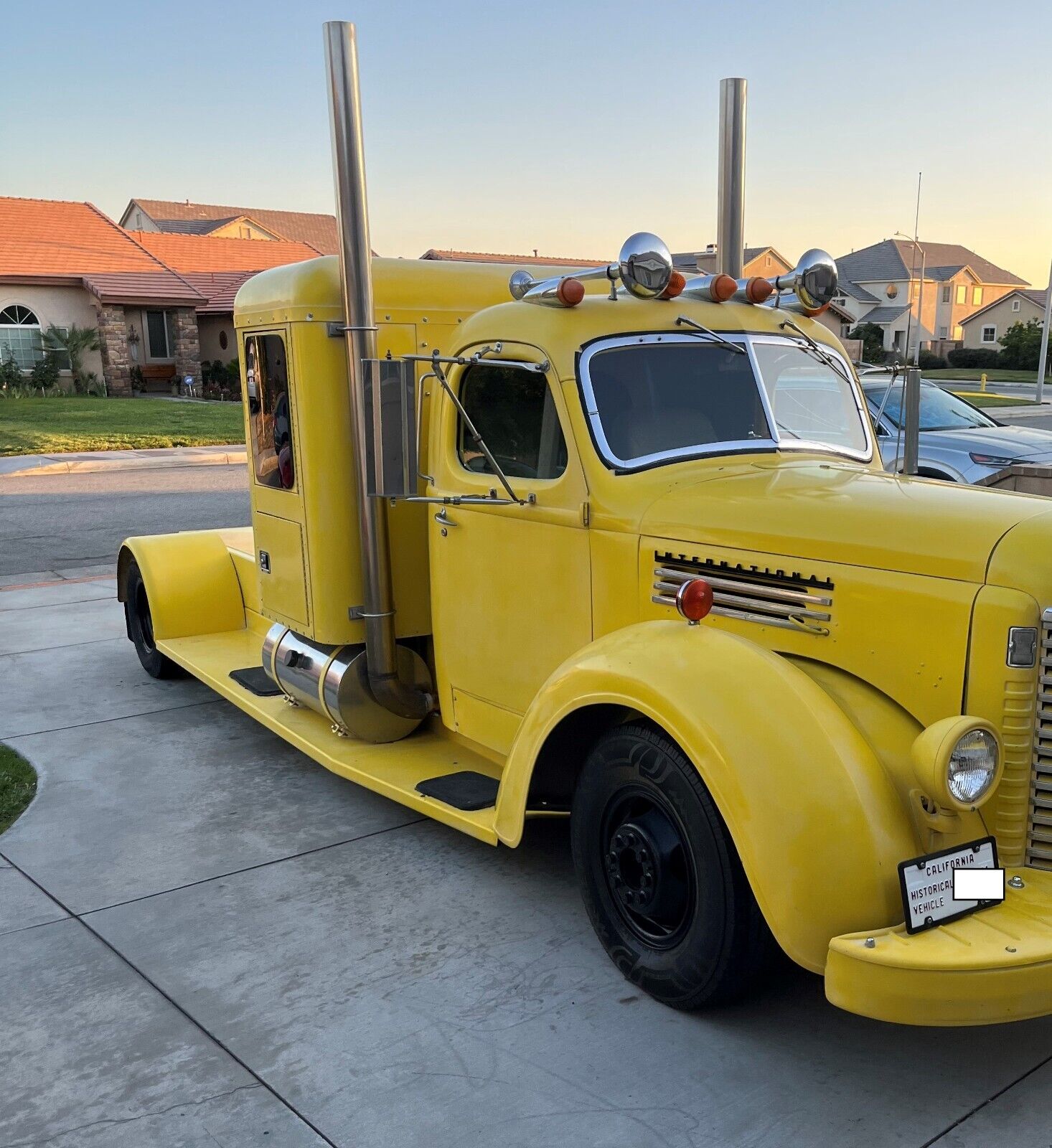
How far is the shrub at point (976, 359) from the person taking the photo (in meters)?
54.5

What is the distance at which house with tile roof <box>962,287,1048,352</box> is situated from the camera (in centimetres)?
6919

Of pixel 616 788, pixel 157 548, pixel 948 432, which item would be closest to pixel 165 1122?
pixel 616 788

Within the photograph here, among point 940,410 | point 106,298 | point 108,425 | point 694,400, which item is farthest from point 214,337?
point 694,400

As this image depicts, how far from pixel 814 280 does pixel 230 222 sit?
177 ft

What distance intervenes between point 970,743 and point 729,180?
3274 mm

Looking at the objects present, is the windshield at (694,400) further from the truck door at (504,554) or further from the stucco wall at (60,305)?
the stucco wall at (60,305)

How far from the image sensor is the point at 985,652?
9.44 feet

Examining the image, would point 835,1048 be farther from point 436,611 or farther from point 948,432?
point 948,432

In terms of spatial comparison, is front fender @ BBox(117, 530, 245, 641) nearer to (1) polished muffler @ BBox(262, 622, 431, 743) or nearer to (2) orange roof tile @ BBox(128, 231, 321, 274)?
(1) polished muffler @ BBox(262, 622, 431, 743)

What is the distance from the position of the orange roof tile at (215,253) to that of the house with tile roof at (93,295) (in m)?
2.89

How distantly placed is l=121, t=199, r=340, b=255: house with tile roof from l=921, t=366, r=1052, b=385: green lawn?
2836cm

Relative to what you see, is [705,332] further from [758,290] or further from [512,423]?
[512,423]

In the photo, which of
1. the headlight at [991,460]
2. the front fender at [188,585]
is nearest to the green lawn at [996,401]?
the headlight at [991,460]

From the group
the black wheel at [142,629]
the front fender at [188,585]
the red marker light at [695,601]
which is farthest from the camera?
the black wheel at [142,629]
